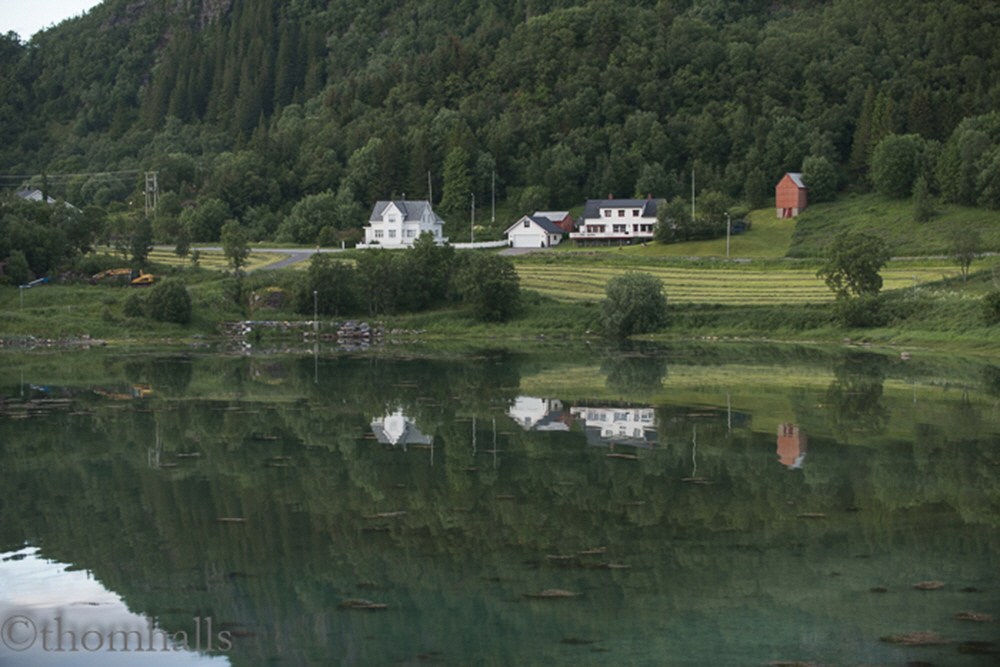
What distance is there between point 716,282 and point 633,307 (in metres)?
13.9

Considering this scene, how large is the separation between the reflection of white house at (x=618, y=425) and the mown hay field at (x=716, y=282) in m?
34.5

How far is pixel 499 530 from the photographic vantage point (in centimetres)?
1552

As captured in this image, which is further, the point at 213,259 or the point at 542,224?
the point at 542,224

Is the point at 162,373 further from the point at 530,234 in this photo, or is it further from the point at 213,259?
the point at 530,234

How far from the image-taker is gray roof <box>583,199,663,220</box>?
94.6 meters

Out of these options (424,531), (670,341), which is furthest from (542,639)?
(670,341)

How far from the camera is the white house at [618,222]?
94.6 m

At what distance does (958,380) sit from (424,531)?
27155mm

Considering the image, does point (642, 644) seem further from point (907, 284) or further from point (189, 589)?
point (907, 284)

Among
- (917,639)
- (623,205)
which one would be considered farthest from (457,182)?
(917,639)

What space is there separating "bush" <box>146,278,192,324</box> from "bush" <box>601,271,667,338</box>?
2623 cm

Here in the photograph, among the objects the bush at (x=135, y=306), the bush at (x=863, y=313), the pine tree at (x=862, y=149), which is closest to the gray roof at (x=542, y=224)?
the pine tree at (x=862, y=149)

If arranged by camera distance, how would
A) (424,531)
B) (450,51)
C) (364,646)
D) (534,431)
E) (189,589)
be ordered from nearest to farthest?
(364,646)
(189,589)
(424,531)
(534,431)
(450,51)

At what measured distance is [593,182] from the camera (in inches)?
4313
